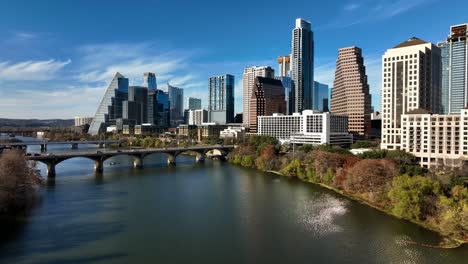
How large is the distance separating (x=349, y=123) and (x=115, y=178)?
202 feet

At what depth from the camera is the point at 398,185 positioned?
25.6m

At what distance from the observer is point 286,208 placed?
28.6 meters

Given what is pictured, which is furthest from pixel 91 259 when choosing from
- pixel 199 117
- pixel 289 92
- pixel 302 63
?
pixel 199 117

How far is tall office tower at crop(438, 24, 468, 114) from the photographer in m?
85.6

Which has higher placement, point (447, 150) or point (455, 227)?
point (447, 150)

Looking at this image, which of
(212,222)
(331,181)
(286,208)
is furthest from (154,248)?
(331,181)

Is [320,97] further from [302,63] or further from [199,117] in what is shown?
[199,117]

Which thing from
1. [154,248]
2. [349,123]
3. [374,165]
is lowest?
[154,248]

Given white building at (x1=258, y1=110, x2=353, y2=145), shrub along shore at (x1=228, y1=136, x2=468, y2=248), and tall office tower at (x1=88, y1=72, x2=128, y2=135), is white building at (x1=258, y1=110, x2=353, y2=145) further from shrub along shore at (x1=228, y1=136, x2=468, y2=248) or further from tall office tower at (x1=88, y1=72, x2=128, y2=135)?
tall office tower at (x1=88, y1=72, x2=128, y2=135)

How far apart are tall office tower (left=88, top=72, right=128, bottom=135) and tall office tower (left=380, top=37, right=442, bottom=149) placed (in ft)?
439

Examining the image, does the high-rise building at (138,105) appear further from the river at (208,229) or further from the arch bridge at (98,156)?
the river at (208,229)

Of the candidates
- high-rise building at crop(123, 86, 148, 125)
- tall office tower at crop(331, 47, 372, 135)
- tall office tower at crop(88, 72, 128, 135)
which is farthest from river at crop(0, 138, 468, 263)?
high-rise building at crop(123, 86, 148, 125)

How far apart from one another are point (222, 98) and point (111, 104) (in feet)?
185

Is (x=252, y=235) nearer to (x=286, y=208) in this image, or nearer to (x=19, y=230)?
(x=286, y=208)
